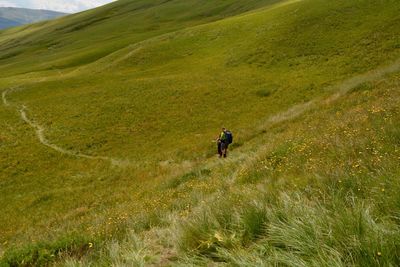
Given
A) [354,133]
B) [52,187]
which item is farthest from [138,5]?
[354,133]

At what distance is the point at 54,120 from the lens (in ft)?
140

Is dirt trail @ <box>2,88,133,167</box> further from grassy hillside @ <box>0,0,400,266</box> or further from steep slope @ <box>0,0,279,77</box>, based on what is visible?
steep slope @ <box>0,0,279,77</box>

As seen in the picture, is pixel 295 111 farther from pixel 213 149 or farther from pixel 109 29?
pixel 109 29

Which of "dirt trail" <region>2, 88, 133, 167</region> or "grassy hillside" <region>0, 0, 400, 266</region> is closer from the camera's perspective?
"grassy hillside" <region>0, 0, 400, 266</region>

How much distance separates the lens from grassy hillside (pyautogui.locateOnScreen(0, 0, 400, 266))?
545 centimetres

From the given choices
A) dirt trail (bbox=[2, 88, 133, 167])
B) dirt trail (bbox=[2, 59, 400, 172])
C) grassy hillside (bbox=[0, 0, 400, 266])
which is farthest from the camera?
dirt trail (bbox=[2, 88, 133, 167])

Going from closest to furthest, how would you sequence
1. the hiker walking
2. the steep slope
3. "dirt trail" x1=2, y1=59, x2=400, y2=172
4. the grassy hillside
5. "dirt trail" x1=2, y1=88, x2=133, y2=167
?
the grassy hillside < the hiker walking < "dirt trail" x1=2, y1=59, x2=400, y2=172 < "dirt trail" x1=2, y1=88, x2=133, y2=167 < the steep slope

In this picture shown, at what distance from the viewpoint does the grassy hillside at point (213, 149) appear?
5.45 meters

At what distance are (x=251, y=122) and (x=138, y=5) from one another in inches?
6737

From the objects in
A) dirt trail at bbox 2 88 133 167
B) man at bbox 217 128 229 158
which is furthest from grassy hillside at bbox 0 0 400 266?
man at bbox 217 128 229 158

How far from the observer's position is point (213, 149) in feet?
93.5

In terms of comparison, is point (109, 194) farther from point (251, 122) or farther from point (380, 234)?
point (380, 234)

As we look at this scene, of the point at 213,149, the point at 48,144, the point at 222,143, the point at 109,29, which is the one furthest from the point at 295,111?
the point at 109,29

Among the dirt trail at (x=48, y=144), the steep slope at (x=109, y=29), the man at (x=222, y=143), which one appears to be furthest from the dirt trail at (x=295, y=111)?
the steep slope at (x=109, y=29)
